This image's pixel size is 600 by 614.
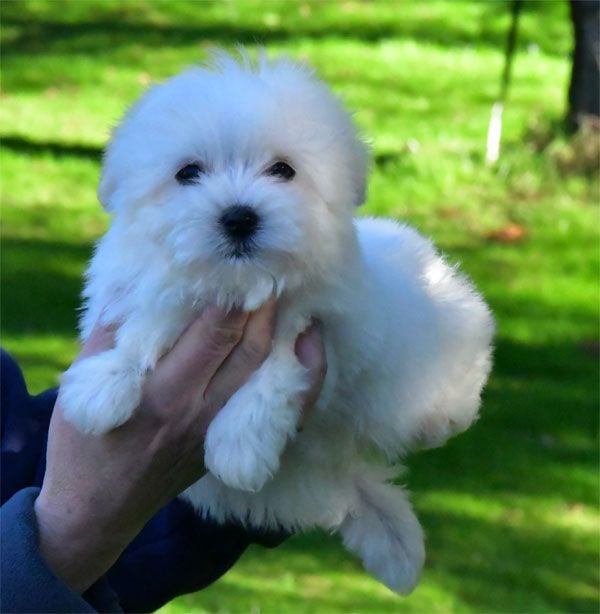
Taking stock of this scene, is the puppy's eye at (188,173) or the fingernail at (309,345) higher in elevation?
the puppy's eye at (188,173)

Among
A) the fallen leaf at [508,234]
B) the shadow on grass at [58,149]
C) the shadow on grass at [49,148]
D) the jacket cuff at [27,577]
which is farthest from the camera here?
the shadow on grass at [49,148]

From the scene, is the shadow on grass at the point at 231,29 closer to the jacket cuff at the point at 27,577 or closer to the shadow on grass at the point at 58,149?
the shadow on grass at the point at 58,149

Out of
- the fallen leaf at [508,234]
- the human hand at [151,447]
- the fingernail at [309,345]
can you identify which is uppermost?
the fingernail at [309,345]

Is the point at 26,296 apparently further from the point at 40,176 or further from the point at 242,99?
the point at 242,99

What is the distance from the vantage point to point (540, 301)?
297 inches

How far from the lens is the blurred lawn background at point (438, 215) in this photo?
18.3 ft

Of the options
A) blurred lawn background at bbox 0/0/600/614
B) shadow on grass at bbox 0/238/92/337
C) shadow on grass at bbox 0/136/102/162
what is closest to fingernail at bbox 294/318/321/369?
blurred lawn background at bbox 0/0/600/614

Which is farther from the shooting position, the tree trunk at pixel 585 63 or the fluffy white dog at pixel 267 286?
the tree trunk at pixel 585 63

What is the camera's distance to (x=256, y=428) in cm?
243

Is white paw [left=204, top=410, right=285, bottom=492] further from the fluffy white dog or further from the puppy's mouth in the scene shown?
the puppy's mouth

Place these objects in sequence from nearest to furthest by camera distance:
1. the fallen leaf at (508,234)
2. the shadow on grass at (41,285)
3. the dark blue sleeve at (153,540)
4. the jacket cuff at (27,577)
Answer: the jacket cuff at (27,577) < the dark blue sleeve at (153,540) < the shadow on grass at (41,285) < the fallen leaf at (508,234)

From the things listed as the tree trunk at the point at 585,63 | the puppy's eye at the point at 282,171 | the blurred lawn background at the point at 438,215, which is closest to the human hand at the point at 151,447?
the puppy's eye at the point at 282,171

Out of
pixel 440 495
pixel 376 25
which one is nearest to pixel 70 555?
pixel 440 495

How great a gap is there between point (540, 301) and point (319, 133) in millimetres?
5195
